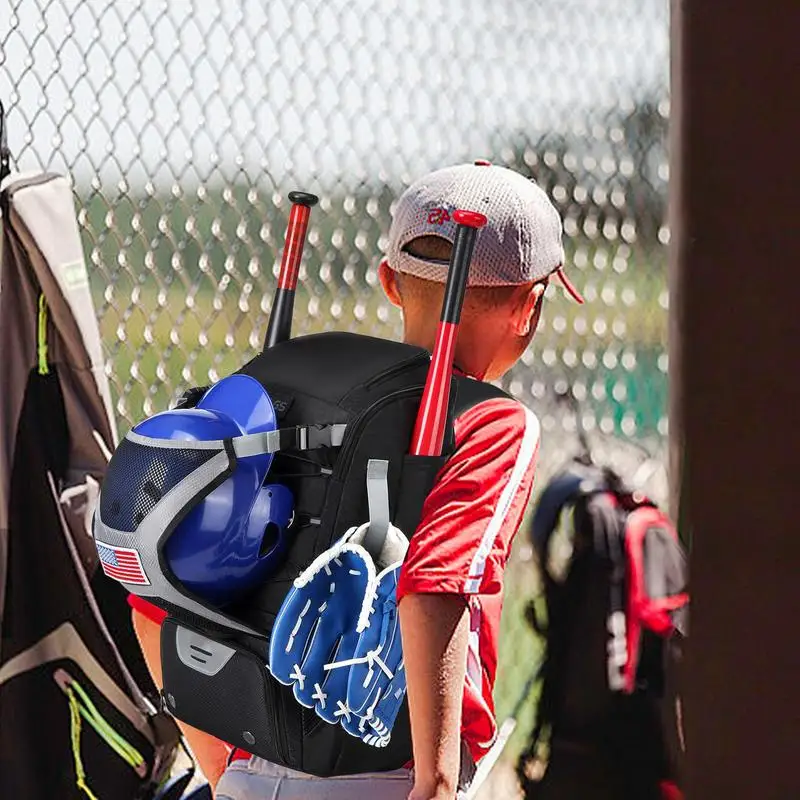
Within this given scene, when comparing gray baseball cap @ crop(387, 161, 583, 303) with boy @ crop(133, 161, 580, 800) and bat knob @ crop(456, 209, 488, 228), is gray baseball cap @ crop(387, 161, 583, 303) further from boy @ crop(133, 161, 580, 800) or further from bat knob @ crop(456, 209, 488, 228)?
bat knob @ crop(456, 209, 488, 228)

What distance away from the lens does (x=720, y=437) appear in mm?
486

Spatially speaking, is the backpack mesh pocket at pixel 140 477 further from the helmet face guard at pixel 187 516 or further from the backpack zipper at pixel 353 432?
the backpack zipper at pixel 353 432

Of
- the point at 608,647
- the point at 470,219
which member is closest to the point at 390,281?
the point at 470,219

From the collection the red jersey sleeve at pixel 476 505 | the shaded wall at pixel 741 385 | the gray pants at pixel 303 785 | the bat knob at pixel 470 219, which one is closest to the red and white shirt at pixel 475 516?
the red jersey sleeve at pixel 476 505

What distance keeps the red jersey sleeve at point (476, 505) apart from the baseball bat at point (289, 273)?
458mm

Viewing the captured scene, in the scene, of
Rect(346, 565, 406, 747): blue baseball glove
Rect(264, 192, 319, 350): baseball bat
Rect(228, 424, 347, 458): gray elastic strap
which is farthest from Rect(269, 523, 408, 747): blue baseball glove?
Rect(264, 192, 319, 350): baseball bat

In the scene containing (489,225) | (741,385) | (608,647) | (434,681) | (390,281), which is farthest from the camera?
(608,647)

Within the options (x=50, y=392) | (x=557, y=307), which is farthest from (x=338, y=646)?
(x=557, y=307)

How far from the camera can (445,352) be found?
56.9 inches

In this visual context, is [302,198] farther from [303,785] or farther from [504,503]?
[303,785]

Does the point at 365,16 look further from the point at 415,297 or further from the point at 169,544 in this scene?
the point at 169,544

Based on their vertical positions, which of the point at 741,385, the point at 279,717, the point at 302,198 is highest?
the point at 741,385

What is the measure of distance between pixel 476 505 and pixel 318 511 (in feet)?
0.62

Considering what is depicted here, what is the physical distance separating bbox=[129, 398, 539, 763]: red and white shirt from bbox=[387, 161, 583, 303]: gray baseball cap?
197 millimetres
